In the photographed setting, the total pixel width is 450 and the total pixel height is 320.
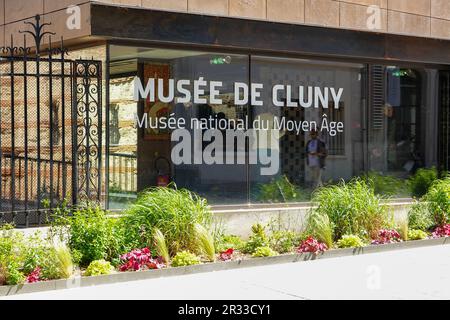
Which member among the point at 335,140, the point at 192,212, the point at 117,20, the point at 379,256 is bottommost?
the point at 379,256

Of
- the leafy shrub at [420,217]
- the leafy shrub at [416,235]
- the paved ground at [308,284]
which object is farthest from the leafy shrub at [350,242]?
the leafy shrub at [420,217]

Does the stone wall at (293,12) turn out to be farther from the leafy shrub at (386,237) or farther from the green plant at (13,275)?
the green plant at (13,275)

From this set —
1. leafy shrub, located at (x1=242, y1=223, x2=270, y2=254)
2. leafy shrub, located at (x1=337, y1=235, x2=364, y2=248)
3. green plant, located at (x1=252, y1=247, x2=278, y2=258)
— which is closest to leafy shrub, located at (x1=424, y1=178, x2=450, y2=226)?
leafy shrub, located at (x1=337, y1=235, x2=364, y2=248)

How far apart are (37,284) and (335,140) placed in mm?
8005

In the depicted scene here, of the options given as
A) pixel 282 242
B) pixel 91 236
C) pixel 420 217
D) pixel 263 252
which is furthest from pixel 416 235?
pixel 91 236

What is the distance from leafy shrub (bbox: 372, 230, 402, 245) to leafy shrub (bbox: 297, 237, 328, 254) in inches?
53.1

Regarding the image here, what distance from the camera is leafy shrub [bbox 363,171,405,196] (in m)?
15.9

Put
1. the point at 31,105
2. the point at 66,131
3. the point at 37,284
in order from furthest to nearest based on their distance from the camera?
the point at 31,105 < the point at 66,131 < the point at 37,284

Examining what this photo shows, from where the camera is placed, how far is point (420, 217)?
46.6ft

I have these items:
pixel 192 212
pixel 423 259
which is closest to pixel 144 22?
pixel 192 212

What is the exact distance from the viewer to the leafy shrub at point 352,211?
1249 centimetres

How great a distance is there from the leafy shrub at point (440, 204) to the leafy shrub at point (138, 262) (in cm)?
625
